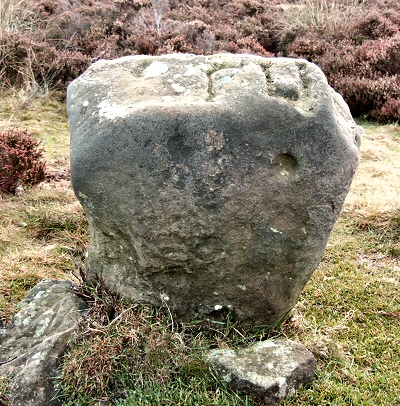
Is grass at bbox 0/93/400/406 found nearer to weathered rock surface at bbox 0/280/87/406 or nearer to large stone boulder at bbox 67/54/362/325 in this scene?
weathered rock surface at bbox 0/280/87/406

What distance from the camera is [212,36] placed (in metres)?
9.30

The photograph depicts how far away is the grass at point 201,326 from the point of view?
260 centimetres

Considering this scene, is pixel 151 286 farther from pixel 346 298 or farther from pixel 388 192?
pixel 388 192

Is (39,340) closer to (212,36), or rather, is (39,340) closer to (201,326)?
(201,326)

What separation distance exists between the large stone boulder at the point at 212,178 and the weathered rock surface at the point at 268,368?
0.21 meters

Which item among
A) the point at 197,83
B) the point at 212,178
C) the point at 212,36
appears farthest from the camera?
the point at 212,36

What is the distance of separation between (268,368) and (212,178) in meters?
1.03

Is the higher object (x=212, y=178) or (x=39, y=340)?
(x=212, y=178)

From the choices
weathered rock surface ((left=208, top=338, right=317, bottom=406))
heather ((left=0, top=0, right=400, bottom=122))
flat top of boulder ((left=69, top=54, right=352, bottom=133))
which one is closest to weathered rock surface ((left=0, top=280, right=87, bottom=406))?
weathered rock surface ((left=208, top=338, right=317, bottom=406))

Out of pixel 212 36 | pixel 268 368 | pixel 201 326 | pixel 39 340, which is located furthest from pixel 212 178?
pixel 212 36

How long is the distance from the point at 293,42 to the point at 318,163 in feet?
24.6

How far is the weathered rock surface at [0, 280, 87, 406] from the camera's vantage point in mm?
2590

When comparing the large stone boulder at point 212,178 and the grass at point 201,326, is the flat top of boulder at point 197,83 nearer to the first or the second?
the large stone boulder at point 212,178

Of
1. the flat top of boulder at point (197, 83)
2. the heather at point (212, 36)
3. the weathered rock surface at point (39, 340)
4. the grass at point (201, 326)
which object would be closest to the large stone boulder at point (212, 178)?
the flat top of boulder at point (197, 83)
